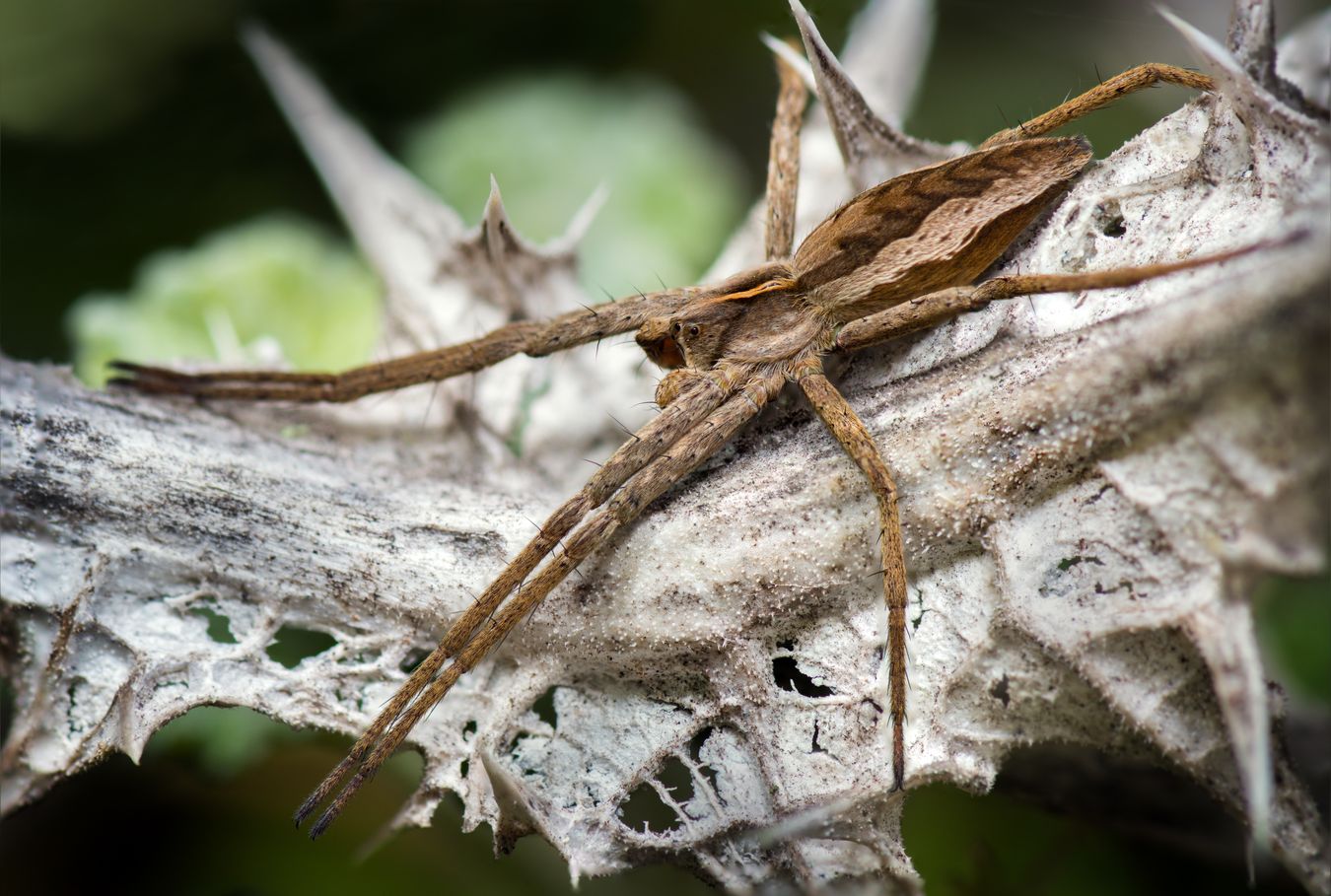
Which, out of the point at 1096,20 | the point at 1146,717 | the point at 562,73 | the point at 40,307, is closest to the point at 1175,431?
the point at 1146,717

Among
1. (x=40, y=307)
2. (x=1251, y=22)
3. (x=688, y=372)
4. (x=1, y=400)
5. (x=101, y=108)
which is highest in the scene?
(x=101, y=108)

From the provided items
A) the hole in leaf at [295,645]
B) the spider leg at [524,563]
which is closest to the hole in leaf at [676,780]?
the spider leg at [524,563]

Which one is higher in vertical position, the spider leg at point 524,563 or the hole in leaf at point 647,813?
the spider leg at point 524,563

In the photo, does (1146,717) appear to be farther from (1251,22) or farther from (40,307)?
(40,307)

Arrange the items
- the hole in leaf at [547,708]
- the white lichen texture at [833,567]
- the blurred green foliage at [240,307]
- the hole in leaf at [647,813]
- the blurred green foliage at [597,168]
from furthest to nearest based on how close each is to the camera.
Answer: the blurred green foliage at [597,168] → the blurred green foliage at [240,307] → the hole in leaf at [547,708] → the hole in leaf at [647,813] → the white lichen texture at [833,567]

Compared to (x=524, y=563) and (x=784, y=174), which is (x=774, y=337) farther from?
(x=524, y=563)

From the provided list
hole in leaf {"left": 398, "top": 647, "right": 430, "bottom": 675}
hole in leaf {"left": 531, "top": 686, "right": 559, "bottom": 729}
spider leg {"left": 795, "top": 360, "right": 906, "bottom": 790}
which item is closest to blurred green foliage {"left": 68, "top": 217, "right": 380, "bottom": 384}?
hole in leaf {"left": 398, "top": 647, "right": 430, "bottom": 675}

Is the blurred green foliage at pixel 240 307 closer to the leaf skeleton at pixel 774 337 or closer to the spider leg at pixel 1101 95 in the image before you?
the leaf skeleton at pixel 774 337

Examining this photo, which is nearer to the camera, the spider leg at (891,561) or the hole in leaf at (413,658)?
the spider leg at (891,561)
